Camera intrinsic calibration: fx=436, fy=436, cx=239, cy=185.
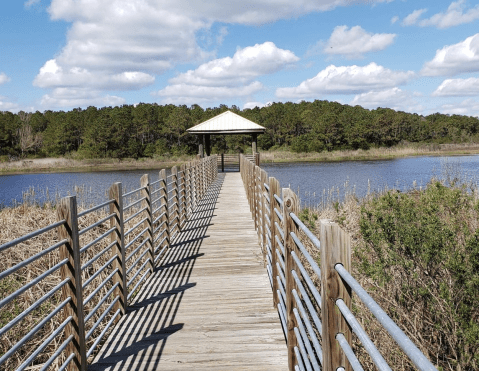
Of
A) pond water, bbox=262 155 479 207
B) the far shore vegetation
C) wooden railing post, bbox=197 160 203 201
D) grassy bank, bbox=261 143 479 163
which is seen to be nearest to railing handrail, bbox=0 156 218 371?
wooden railing post, bbox=197 160 203 201

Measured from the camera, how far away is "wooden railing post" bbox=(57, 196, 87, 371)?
328 centimetres

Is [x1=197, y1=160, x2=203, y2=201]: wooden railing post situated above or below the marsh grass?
above

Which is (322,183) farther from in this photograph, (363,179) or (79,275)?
(79,275)

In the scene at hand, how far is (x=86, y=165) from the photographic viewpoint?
53375 mm

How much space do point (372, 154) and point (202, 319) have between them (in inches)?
2008

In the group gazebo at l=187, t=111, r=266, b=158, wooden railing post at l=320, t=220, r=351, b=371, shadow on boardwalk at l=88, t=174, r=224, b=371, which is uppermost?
gazebo at l=187, t=111, r=266, b=158

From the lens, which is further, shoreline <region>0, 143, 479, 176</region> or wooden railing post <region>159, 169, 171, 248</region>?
shoreline <region>0, 143, 479, 176</region>

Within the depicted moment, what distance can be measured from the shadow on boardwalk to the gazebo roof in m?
15.3

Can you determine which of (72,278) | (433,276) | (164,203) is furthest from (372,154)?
(72,278)

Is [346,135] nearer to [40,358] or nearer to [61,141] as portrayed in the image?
[61,141]

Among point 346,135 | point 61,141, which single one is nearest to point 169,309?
point 346,135

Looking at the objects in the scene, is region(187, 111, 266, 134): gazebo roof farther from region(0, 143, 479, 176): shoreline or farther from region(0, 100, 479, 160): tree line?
region(0, 100, 479, 160): tree line

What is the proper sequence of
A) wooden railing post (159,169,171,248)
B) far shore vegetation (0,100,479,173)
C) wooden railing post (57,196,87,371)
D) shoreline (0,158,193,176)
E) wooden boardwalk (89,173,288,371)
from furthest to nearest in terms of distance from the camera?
far shore vegetation (0,100,479,173) → shoreline (0,158,193,176) → wooden railing post (159,169,171,248) → wooden boardwalk (89,173,288,371) → wooden railing post (57,196,87,371)

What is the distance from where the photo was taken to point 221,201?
13.6 meters
